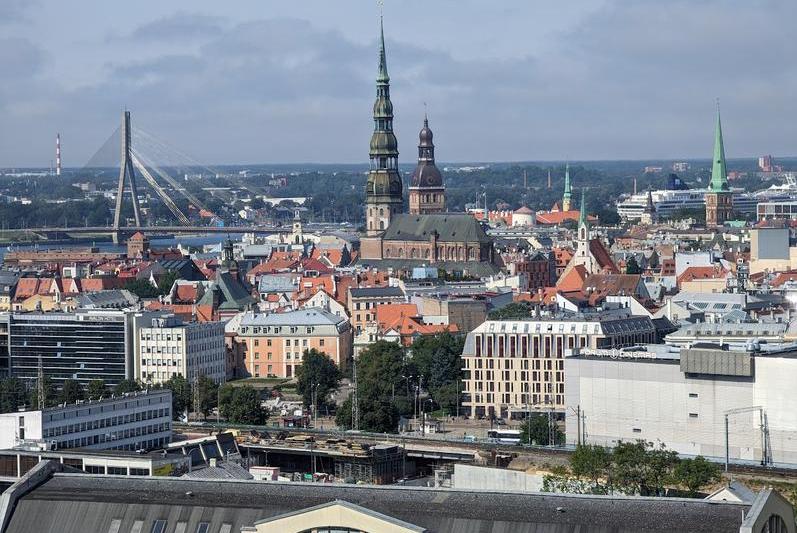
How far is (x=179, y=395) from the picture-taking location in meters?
54.4

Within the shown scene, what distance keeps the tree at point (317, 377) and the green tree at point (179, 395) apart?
3020 mm

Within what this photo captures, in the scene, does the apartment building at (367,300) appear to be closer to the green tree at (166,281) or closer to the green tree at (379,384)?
the green tree at (379,384)

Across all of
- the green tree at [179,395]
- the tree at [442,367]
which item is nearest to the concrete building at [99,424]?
the green tree at [179,395]

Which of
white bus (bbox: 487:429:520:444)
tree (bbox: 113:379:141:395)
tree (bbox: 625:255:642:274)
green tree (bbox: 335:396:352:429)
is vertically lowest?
white bus (bbox: 487:429:520:444)

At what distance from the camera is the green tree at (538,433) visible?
4750 centimetres

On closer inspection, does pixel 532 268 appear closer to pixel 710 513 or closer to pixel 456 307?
pixel 456 307

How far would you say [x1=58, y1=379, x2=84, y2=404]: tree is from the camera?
181 ft

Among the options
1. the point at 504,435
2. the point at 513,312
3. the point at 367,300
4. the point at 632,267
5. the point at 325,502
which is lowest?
the point at 504,435

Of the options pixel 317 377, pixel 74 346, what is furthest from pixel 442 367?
pixel 74 346

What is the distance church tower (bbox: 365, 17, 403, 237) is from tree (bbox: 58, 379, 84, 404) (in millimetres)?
42101

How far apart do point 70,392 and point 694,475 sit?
23.9 m

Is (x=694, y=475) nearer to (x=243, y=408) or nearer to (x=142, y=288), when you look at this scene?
(x=243, y=408)

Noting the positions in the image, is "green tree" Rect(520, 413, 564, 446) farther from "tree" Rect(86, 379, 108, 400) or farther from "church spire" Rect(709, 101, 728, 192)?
"church spire" Rect(709, 101, 728, 192)

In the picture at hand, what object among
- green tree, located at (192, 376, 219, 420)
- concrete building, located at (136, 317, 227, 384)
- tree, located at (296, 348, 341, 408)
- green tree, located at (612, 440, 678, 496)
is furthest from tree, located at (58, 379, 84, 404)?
green tree, located at (612, 440, 678, 496)
